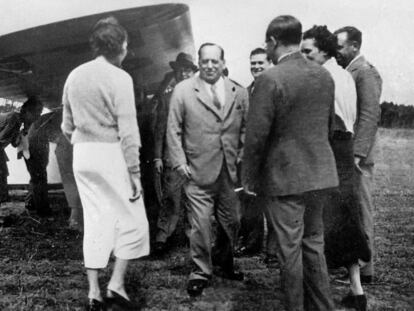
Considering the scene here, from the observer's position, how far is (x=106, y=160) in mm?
3014

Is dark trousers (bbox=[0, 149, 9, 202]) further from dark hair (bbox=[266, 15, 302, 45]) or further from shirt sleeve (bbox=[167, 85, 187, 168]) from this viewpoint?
dark hair (bbox=[266, 15, 302, 45])

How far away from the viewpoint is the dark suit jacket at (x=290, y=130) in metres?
2.62

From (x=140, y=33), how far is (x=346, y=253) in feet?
12.3

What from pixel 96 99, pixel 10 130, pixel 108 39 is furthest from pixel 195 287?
pixel 10 130

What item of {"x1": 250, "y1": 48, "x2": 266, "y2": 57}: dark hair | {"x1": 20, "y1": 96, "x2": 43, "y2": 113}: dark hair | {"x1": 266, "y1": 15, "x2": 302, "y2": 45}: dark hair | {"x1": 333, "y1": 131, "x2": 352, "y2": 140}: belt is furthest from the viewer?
{"x1": 20, "y1": 96, "x2": 43, "y2": 113}: dark hair

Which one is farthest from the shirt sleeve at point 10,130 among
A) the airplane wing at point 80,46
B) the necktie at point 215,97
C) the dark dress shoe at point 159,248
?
the necktie at point 215,97

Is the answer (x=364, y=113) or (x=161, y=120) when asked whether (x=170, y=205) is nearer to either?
(x=161, y=120)

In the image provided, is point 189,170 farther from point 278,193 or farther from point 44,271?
point 44,271

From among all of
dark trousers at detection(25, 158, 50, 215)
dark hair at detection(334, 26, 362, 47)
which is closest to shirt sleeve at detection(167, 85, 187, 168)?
dark hair at detection(334, 26, 362, 47)

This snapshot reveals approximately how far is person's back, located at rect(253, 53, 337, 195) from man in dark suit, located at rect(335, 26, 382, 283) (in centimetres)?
105

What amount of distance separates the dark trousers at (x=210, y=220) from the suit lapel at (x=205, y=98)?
455 mm

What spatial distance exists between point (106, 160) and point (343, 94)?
67.3 inches

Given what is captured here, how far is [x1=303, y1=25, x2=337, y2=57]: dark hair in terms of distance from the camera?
10.9 ft

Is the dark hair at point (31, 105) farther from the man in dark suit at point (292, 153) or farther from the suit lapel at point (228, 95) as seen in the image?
the man in dark suit at point (292, 153)
